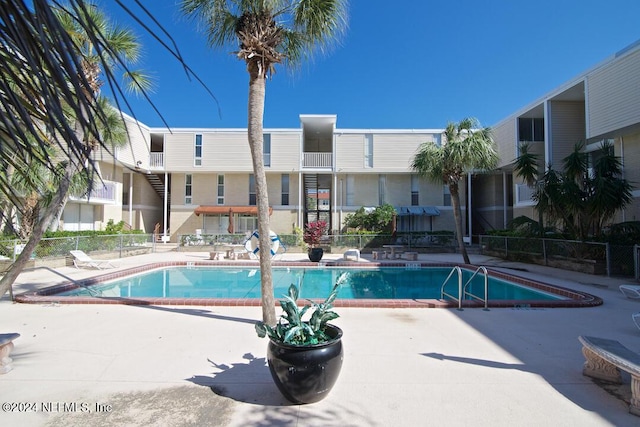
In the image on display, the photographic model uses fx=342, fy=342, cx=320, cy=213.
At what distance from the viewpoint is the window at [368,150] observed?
80.6ft

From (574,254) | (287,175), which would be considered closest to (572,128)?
(574,254)

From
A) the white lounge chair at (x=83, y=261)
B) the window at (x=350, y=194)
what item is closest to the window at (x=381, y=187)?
the window at (x=350, y=194)

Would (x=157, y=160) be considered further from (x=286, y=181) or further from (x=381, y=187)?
(x=381, y=187)

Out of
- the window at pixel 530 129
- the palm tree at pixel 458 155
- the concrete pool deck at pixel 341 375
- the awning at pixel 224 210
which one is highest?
the window at pixel 530 129

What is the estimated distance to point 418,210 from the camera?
2400 cm

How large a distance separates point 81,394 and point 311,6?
6.04 m

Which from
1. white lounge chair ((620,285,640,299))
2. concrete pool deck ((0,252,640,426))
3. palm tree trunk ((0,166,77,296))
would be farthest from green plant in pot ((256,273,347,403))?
white lounge chair ((620,285,640,299))

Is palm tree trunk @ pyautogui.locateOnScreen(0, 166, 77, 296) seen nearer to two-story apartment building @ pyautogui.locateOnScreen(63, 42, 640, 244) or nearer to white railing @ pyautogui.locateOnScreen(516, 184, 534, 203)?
two-story apartment building @ pyautogui.locateOnScreen(63, 42, 640, 244)

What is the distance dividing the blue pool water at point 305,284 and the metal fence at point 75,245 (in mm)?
3653

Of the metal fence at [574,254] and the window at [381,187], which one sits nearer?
the metal fence at [574,254]

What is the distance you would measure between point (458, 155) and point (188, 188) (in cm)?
A: 1968

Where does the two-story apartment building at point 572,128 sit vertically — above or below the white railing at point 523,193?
above

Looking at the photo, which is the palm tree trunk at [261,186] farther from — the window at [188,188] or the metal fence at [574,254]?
the window at [188,188]

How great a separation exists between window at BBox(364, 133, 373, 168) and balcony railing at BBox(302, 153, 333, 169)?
99.4 inches
